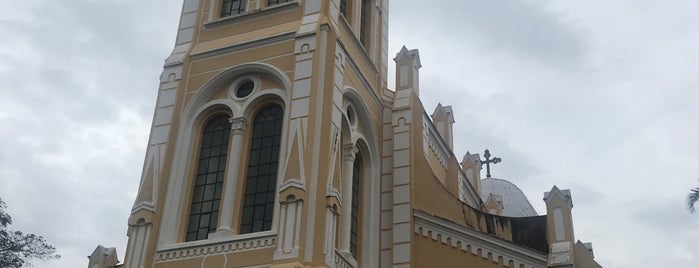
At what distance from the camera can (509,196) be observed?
3231 cm

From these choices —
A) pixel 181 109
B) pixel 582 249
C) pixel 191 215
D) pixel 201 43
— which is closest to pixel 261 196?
pixel 191 215

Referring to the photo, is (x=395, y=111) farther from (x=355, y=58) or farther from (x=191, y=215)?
(x=191, y=215)

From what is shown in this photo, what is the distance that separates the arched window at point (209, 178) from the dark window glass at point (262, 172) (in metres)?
0.66

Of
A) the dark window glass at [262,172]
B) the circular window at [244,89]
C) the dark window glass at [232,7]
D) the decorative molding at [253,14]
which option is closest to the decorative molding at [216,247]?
the dark window glass at [262,172]

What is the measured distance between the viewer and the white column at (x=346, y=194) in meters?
16.7

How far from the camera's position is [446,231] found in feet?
57.8

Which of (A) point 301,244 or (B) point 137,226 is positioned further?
(B) point 137,226

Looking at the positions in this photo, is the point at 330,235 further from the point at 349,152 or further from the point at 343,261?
the point at 349,152

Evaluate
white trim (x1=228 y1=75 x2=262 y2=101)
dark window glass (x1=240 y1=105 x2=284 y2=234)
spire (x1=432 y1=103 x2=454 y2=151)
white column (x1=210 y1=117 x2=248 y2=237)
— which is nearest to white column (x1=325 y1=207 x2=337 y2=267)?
dark window glass (x1=240 y1=105 x2=284 y2=234)

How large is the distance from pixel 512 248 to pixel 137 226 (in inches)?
306

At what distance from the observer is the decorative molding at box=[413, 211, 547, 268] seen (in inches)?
661

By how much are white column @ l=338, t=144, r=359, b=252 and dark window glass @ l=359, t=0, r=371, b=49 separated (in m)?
4.03

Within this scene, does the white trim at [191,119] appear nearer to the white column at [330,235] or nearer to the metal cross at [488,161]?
the white column at [330,235]

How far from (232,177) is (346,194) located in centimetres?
255
